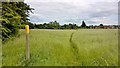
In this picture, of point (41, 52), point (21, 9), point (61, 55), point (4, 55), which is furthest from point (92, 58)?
point (21, 9)

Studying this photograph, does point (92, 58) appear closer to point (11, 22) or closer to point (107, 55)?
point (107, 55)

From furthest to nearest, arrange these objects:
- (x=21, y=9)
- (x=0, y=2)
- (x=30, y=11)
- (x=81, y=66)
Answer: (x=30, y=11) < (x=21, y=9) < (x=0, y=2) < (x=81, y=66)

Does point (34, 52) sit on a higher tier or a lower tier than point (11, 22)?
lower

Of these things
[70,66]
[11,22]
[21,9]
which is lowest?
[70,66]

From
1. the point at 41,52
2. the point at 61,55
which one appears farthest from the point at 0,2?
the point at 61,55

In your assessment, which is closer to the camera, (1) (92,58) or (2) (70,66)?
(2) (70,66)

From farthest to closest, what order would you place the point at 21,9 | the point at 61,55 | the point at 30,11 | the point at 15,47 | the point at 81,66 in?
the point at 30,11 → the point at 21,9 → the point at 15,47 → the point at 61,55 → the point at 81,66

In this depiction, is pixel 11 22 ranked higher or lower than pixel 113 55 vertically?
higher

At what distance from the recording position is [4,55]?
11516 mm

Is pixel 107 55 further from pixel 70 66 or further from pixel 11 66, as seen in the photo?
pixel 11 66

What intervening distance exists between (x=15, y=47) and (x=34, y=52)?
199cm

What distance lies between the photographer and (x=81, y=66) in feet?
30.4

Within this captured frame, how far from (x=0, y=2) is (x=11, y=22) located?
68.6 inches

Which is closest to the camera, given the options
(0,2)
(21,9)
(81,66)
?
(81,66)
